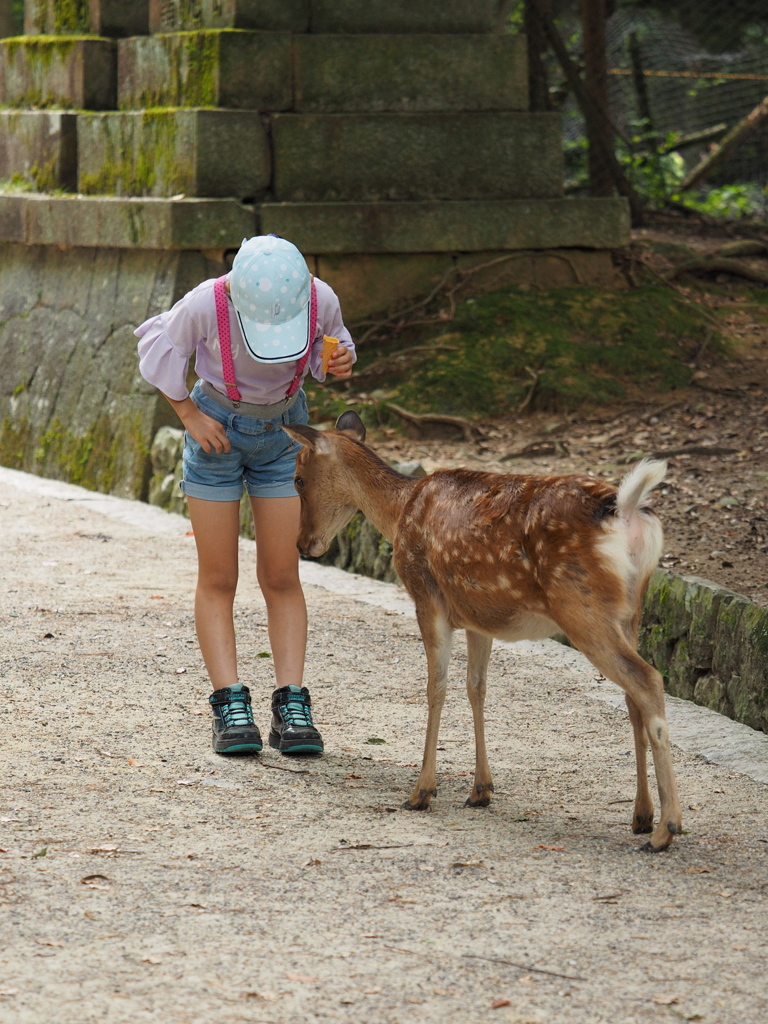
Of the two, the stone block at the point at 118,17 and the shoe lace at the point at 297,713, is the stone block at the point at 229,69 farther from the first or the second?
the shoe lace at the point at 297,713

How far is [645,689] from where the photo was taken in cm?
368

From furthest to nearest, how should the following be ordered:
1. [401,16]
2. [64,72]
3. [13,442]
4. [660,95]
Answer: [660,95] → [13,442] → [64,72] → [401,16]

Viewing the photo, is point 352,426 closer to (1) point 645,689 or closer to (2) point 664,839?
(1) point 645,689

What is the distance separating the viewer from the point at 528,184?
9891 mm

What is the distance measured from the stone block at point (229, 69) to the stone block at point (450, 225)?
29.7 inches

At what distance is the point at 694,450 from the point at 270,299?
422 cm

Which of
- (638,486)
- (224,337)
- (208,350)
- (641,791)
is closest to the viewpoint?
(638,486)

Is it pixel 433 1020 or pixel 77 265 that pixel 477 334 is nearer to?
pixel 77 265

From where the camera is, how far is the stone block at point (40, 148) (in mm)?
10648

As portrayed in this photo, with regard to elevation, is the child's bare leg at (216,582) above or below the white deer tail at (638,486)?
below

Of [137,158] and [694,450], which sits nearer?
[694,450]

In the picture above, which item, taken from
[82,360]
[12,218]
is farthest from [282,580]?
[12,218]

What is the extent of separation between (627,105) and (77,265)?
8.89 metres

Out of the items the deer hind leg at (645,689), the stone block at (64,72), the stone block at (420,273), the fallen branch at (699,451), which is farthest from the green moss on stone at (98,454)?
the deer hind leg at (645,689)
